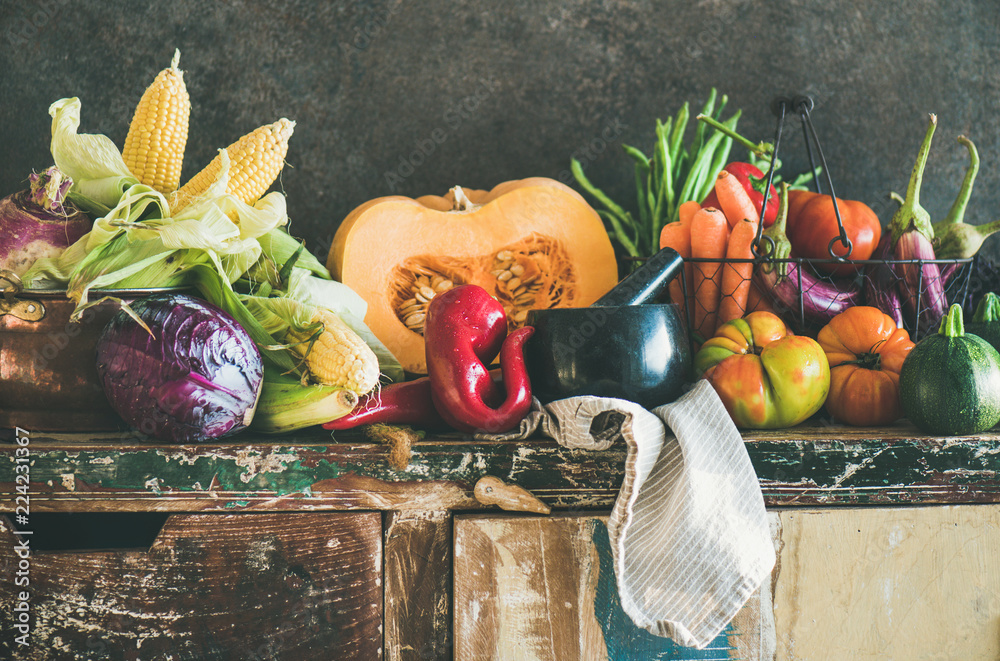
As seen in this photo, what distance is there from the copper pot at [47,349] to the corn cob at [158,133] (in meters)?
0.21

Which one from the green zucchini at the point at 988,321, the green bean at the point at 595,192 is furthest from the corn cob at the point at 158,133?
the green zucchini at the point at 988,321

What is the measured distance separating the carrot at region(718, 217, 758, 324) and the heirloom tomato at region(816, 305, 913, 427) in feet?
0.43

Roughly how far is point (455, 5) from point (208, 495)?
43.5 inches

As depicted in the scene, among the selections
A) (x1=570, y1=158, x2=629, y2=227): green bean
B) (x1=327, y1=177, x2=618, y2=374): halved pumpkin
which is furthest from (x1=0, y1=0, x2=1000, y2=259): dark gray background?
(x1=327, y1=177, x2=618, y2=374): halved pumpkin

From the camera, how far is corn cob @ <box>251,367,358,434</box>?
78 cm

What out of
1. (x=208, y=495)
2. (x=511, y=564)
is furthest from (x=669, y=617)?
(x=208, y=495)

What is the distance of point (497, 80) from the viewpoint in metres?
1.37

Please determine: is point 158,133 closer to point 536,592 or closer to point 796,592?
point 536,592

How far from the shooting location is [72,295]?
2.44ft

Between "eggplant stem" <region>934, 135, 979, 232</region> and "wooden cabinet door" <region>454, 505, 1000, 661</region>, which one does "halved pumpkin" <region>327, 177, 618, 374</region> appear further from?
"eggplant stem" <region>934, 135, 979, 232</region>

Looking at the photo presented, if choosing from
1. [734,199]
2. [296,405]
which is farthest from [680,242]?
[296,405]

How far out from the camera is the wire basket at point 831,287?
40.0 inches

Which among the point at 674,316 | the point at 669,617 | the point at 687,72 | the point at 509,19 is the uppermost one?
the point at 509,19

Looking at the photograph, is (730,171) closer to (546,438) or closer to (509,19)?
(509,19)
